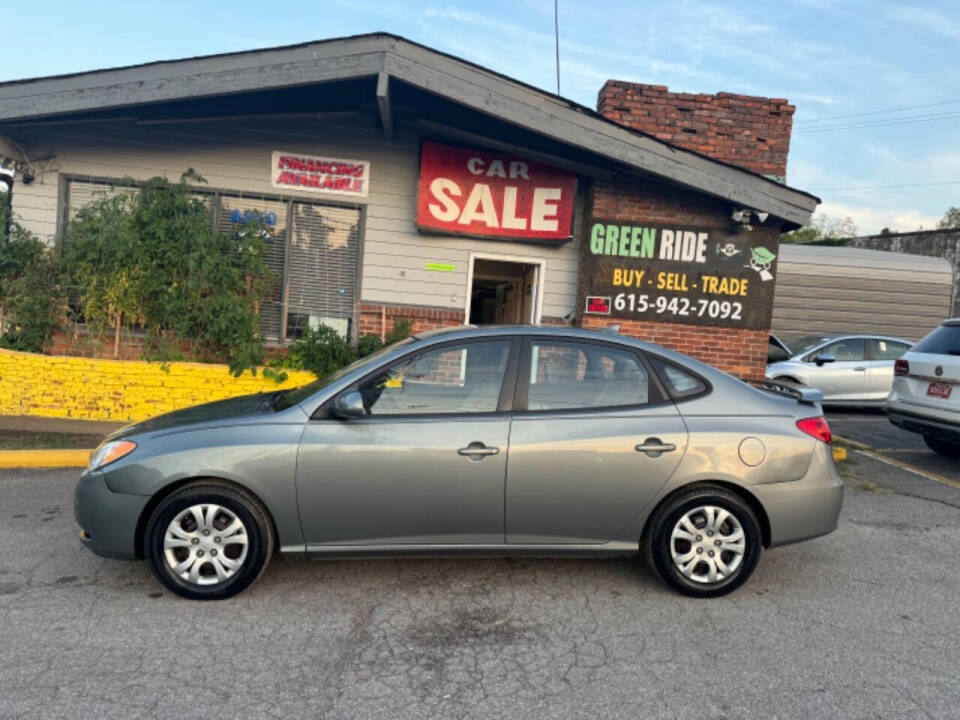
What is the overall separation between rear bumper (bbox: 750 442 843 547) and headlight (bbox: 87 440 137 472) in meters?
3.50

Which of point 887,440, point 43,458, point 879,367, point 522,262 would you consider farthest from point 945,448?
point 43,458

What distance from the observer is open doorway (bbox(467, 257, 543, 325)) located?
9.38 meters

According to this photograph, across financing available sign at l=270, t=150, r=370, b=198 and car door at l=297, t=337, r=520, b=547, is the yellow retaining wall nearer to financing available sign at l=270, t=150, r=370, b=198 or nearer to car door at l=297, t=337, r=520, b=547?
financing available sign at l=270, t=150, r=370, b=198

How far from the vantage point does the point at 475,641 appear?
135 inches

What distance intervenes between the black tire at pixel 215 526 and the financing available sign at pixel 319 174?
591 cm

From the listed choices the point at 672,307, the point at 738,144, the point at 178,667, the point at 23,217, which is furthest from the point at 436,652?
the point at 738,144

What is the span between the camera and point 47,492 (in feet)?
18.5

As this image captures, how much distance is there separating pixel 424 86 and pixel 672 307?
414 centimetres

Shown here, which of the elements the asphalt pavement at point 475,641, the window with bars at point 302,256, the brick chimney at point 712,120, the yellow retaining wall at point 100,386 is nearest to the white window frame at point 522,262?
the window with bars at point 302,256

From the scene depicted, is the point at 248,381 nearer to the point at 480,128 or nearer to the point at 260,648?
the point at 480,128

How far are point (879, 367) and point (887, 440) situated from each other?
2510 mm

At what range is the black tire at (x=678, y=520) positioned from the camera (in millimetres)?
3957

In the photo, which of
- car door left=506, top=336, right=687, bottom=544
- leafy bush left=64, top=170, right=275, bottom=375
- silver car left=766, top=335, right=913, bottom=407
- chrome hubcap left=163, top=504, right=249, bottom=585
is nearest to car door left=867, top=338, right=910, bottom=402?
silver car left=766, top=335, right=913, bottom=407

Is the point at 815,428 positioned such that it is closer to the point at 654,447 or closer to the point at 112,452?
the point at 654,447
